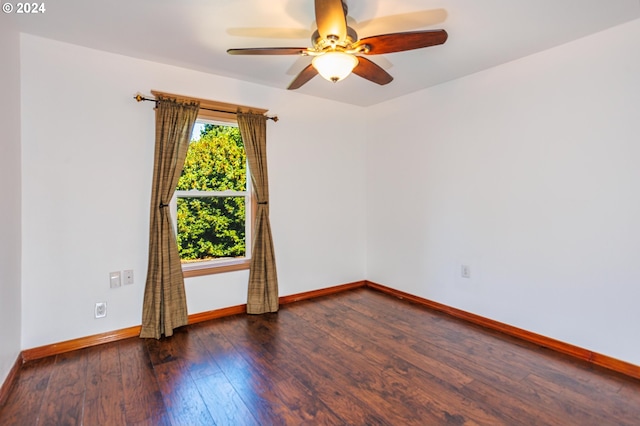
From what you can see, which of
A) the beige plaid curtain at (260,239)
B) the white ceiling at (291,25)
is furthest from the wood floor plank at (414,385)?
the white ceiling at (291,25)

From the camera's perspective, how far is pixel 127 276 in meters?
2.75

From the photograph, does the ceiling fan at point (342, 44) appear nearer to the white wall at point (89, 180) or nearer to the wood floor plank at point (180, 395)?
the white wall at point (89, 180)

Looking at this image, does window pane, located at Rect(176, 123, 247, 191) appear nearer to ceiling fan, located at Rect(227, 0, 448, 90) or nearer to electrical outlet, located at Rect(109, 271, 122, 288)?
electrical outlet, located at Rect(109, 271, 122, 288)

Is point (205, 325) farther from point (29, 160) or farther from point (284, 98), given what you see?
point (284, 98)

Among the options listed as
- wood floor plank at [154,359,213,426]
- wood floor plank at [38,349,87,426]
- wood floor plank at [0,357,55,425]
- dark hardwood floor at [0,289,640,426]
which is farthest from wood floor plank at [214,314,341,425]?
wood floor plank at [0,357,55,425]

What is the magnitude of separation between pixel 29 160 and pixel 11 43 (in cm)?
78

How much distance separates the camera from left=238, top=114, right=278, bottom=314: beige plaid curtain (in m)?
3.29

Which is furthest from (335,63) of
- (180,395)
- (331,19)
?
(180,395)

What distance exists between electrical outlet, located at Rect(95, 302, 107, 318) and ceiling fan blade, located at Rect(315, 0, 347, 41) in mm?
2647

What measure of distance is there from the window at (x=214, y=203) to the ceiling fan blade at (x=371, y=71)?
1.60 metres

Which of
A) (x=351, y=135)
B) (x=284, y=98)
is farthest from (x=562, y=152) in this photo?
(x=284, y=98)

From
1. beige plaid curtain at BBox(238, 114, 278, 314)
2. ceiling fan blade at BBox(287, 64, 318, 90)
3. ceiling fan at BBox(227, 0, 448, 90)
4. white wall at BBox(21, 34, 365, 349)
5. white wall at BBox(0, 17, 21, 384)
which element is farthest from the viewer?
beige plaid curtain at BBox(238, 114, 278, 314)

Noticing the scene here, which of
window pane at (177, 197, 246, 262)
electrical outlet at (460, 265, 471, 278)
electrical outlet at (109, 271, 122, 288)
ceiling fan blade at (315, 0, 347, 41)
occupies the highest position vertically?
ceiling fan blade at (315, 0, 347, 41)

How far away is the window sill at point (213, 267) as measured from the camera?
308 cm
